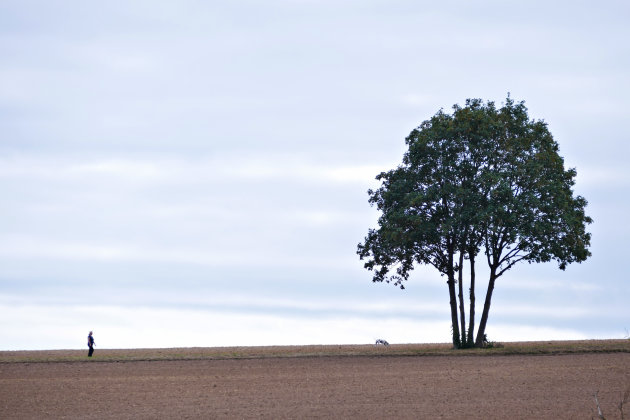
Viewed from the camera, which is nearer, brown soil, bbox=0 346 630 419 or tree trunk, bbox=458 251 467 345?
brown soil, bbox=0 346 630 419

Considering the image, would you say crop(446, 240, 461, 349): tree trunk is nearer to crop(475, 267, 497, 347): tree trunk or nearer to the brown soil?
crop(475, 267, 497, 347): tree trunk

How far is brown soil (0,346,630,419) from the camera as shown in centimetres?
3331

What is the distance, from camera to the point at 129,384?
43.7 meters

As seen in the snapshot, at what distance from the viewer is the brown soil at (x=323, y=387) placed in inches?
1312

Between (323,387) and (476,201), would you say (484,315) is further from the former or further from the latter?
(323,387)

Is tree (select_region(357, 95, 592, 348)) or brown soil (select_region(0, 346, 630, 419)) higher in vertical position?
tree (select_region(357, 95, 592, 348))

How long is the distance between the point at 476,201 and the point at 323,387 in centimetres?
2399

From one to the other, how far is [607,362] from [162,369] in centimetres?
2488

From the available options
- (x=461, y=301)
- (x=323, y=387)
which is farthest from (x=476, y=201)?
(x=323, y=387)

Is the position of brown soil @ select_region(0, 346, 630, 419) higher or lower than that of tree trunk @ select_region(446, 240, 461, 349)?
lower

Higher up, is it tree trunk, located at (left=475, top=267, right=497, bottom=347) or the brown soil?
tree trunk, located at (left=475, top=267, right=497, bottom=347)

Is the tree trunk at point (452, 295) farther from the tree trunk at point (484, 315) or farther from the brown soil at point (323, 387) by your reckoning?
the brown soil at point (323, 387)

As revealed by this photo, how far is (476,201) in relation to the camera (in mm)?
60812

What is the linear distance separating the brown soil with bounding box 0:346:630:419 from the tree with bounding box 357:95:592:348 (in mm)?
8138
